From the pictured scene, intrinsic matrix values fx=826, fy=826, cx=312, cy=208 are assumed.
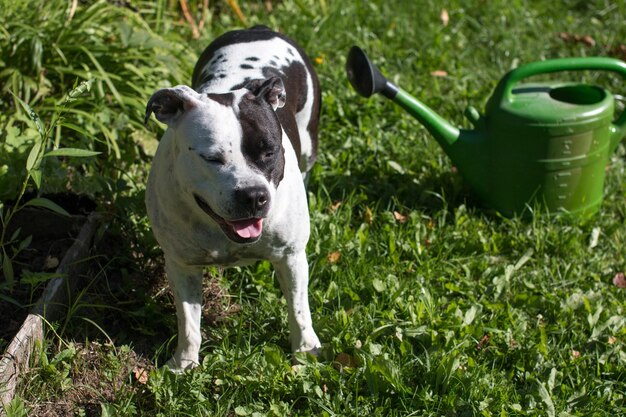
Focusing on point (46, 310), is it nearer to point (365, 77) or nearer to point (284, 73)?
point (284, 73)

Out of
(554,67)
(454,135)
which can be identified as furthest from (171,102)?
(554,67)

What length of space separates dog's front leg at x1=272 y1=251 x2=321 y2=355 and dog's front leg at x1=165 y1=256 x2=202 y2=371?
32 cm

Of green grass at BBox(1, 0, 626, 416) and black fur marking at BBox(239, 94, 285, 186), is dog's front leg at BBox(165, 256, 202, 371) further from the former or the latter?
black fur marking at BBox(239, 94, 285, 186)

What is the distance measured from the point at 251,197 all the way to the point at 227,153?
170 millimetres

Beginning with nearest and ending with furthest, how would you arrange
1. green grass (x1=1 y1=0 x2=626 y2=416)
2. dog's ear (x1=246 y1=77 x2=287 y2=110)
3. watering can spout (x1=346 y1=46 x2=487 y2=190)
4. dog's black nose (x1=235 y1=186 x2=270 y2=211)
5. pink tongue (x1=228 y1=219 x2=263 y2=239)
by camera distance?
dog's black nose (x1=235 y1=186 x2=270 y2=211), pink tongue (x1=228 y1=219 x2=263 y2=239), dog's ear (x1=246 y1=77 x2=287 y2=110), green grass (x1=1 y1=0 x2=626 y2=416), watering can spout (x1=346 y1=46 x2=487 y2=190)

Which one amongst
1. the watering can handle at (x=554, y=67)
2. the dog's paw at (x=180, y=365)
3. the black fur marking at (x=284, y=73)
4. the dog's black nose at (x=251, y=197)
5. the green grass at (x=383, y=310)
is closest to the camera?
the dog's black nose at (x=251, y=197)

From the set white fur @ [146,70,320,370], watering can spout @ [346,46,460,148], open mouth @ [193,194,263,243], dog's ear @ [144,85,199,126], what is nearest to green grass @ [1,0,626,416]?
white fur @ [146,70,320,370]

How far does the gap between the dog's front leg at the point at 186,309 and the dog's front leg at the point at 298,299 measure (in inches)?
12.6

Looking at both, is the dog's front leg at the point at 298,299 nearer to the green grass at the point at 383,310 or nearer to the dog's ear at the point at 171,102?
the green grass at the point at 383,310

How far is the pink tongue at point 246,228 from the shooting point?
8.91 ft

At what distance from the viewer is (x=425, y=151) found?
15.4 feet

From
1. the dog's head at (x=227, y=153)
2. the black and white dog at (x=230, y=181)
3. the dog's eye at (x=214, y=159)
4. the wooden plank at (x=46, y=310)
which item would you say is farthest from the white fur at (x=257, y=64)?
the wooden plank at (x=46, y=310)

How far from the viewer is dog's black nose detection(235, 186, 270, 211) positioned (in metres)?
2.60

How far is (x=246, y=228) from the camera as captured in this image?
8.96ft
